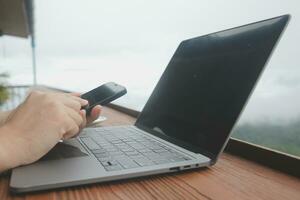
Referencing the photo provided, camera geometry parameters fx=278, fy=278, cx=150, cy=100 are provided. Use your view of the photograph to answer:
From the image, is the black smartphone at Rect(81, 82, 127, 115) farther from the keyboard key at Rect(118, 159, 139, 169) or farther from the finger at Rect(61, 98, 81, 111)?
the keyboard key at Rect(118, 159, 139, 169)

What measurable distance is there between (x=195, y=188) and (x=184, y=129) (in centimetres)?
19

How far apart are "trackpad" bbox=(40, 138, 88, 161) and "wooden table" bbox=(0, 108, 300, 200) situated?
0.08m

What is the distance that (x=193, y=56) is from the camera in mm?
662

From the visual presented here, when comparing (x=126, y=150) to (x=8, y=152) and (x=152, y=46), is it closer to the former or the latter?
(x=8, y=152)

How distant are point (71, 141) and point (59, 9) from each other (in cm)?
244

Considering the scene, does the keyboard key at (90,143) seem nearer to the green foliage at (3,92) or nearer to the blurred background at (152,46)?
the blurred background at (152,46)

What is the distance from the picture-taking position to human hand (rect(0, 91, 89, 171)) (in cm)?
40

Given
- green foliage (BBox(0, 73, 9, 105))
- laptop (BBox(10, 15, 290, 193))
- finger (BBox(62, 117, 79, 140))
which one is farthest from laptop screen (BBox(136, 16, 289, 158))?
green foliage (BBox(0, 73, 9, 105))

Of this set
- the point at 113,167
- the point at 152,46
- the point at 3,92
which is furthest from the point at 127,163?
the point at 3,92

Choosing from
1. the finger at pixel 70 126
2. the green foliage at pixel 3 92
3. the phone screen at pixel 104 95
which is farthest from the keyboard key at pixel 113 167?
the green foliage at pixel 3 92

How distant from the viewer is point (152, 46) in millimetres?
1340

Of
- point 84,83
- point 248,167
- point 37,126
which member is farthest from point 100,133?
point 84,83

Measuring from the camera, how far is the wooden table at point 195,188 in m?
0.36

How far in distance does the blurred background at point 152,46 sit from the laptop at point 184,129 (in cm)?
15
